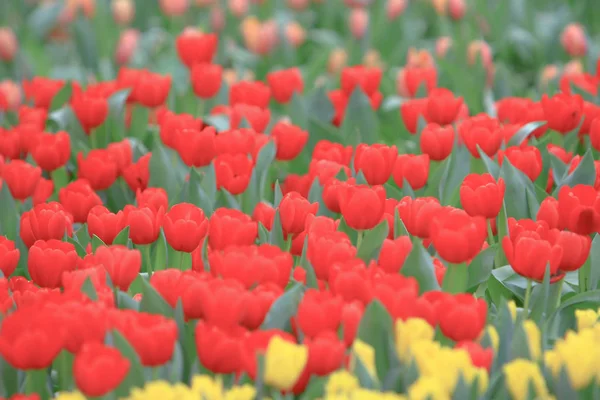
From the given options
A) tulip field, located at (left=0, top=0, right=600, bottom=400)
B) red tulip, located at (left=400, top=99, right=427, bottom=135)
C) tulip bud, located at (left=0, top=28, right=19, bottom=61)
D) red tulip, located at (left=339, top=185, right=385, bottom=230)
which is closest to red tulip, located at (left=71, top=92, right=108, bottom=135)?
tulip field, located at (left=0, top=0, right=600, bottom=400)

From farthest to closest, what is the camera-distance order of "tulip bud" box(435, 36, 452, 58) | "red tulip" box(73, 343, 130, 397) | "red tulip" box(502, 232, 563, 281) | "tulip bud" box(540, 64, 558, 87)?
"tulip bud" box(435, 36, 452, 58) → "tulip bud" box(540, 64, 558, 87) → "red tulip" box(502, 232, 563, 281) → "red tulip" box(73, 343, 130, 397)

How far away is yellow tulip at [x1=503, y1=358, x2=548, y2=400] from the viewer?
1.47 m

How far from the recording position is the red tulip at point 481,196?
205 cm

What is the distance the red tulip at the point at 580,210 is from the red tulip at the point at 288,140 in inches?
36.6

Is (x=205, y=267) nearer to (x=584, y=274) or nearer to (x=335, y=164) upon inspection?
(x=335, y=164)

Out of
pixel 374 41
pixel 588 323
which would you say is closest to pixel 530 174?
pixel 588 323

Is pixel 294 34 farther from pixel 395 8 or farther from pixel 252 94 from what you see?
pixel 252 94

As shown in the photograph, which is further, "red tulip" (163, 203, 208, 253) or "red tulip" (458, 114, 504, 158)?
"red tulip" (458, 114, 504, 158)

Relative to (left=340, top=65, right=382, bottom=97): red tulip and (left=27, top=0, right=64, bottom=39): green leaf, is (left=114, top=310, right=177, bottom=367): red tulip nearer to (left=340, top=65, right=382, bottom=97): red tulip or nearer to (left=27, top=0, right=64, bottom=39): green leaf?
(left=340, top=65, right=382, bottom=97): red tulip

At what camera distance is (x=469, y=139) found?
2.58 metres

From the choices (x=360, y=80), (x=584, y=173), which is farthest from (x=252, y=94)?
(x=584, y=173)

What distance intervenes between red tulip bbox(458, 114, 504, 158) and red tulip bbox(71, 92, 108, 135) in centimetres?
116

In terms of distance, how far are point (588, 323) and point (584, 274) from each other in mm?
454

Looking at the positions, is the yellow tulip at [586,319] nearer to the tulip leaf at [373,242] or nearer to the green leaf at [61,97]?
the tulip leaf at [373,242]
